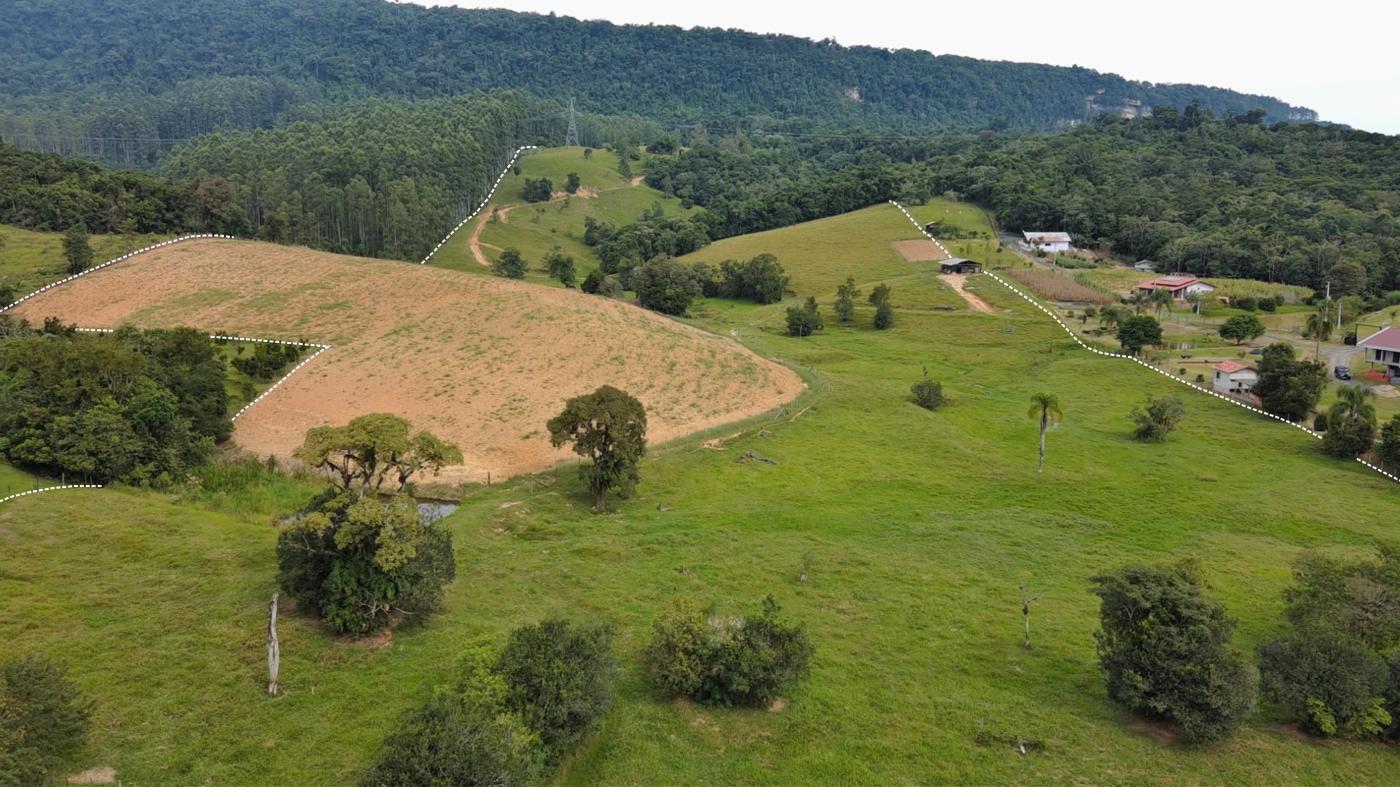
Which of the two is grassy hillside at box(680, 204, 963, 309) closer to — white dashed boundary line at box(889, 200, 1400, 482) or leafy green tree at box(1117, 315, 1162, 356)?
white dashed boundary line at box(889, 200, 1400, 482)

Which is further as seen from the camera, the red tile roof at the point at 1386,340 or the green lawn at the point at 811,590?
the red tile roof at the point at 1386,340

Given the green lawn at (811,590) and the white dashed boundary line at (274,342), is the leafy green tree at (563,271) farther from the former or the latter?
the green lawn at (811,590)

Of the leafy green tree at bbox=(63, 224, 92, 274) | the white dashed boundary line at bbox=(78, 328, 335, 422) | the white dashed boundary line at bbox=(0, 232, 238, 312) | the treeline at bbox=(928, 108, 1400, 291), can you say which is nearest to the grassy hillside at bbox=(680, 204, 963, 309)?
the treeline at bbox=(928, 108, 1400, 291)

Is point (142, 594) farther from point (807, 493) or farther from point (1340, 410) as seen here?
point (1340, 410)

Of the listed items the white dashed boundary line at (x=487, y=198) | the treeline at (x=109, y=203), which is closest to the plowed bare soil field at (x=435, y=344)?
the treeline at (x=109, y=203)

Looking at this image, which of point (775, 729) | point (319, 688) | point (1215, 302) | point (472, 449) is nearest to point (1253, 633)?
point (775, 729)

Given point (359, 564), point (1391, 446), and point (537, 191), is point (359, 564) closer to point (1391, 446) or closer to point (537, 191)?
point (1391, 446)
